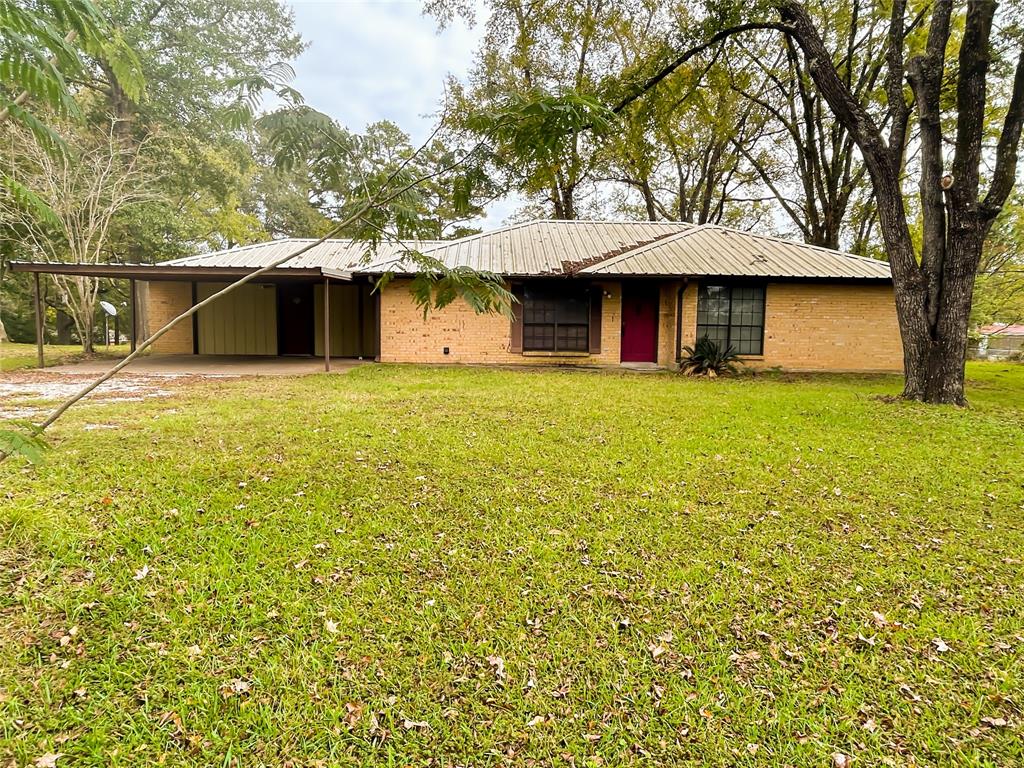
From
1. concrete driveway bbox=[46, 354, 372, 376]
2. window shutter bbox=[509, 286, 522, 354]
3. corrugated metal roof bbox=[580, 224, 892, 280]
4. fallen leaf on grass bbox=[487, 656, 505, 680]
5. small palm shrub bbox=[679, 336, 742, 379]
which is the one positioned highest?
corrugated metal roof bbox=[580, 224, 892, 280]

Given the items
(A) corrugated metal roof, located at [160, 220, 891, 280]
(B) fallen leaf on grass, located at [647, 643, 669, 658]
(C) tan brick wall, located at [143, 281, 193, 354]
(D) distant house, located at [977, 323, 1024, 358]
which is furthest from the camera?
(D) distant house, located at [977, 323, 1024, 358]

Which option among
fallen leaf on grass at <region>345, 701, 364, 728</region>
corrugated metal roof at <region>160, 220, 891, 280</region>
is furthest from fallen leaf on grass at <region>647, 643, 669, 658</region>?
corrugated metal roof at <region>160, 220, 891, 280</region>

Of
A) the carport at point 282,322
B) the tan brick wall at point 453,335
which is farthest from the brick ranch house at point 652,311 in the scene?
the carport at point 282,322

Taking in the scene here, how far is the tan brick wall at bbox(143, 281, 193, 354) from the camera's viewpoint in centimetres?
A: 1479

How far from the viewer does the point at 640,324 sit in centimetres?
1374

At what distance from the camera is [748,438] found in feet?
19.9

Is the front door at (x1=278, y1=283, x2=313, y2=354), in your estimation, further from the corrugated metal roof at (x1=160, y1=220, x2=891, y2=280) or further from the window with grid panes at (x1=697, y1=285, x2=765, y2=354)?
the window with grid panes at (x1=697, y1=285, x2=765, y2=354)

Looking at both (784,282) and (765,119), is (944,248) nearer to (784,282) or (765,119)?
(784,282)

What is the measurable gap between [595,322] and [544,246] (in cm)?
335

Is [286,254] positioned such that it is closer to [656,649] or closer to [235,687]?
[235,687]

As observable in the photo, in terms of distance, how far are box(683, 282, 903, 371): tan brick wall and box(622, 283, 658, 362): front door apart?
95 centimetres

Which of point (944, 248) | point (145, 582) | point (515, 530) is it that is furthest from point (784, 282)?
point (145, 582)

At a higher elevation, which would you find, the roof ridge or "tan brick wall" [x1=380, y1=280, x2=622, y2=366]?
the roof ridge

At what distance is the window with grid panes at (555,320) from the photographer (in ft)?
43.2
